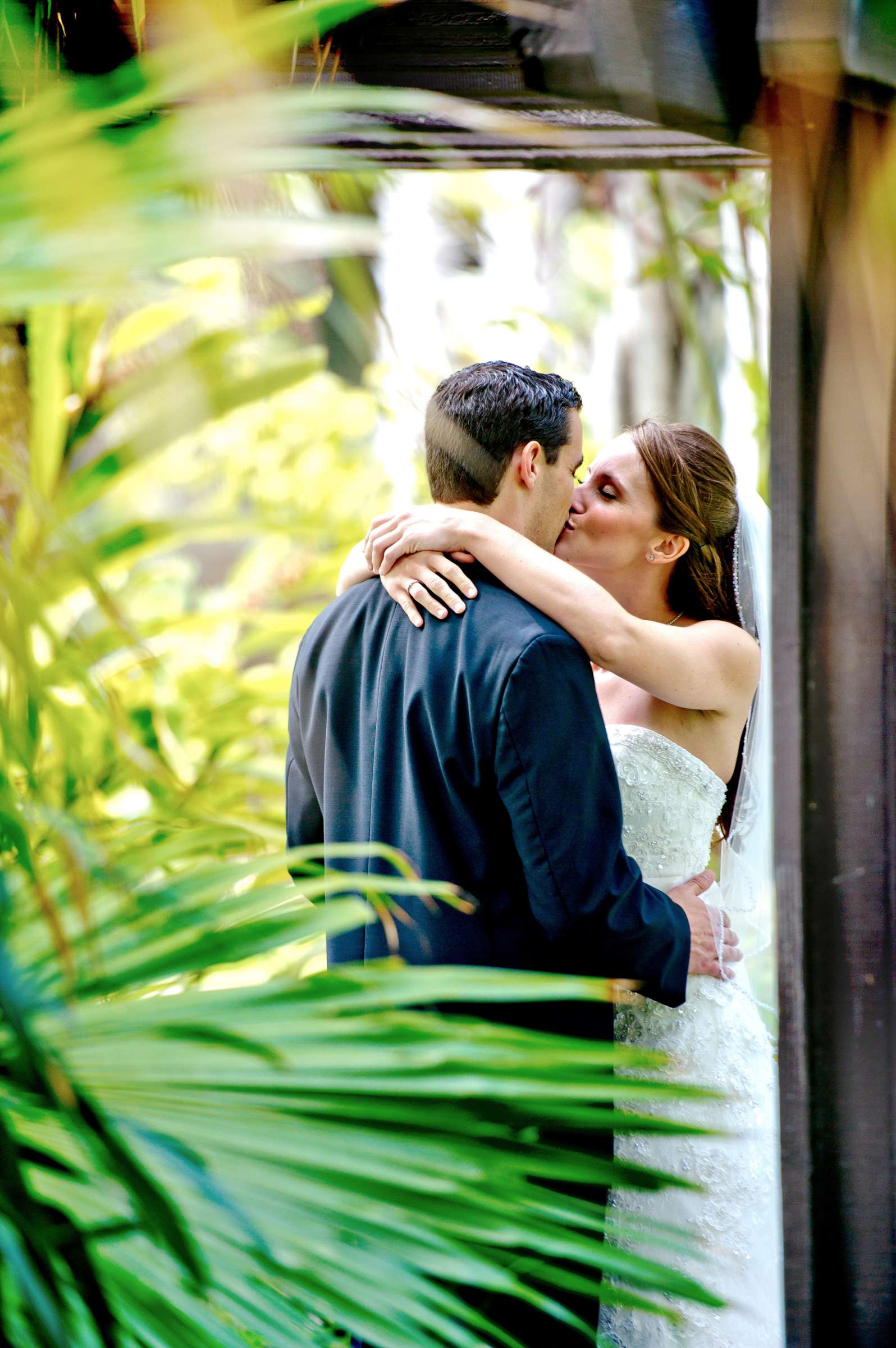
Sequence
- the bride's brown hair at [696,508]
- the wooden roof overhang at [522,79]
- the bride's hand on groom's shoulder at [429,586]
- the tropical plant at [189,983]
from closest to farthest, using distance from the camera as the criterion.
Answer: the tropical plant at [189,983] → the wooden roof overhang at [522,79] → the bride's hand on groom's shoulder at [429,586] → the bride's brown hair at [696,508]

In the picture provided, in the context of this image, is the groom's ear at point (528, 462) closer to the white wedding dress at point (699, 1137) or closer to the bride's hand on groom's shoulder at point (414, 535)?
the bride's hand on groom's shoulder at point (414, 535)

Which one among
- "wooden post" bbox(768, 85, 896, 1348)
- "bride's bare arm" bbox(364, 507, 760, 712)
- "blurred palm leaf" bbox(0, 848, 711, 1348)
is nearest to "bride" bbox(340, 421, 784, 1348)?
"bride's bare arm" bbox(364, 507, 760, 712)

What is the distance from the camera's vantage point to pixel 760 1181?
1796 mm

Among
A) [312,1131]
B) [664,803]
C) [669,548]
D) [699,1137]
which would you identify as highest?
[312,1131]

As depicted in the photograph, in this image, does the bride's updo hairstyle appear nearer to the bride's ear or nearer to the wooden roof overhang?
the bride's ear

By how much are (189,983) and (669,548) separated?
4.27 feet

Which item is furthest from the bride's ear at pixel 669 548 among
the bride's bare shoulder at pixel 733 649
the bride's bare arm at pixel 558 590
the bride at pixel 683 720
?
the bride's bare arm at pixel 558 590

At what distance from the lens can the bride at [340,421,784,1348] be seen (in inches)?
62.9

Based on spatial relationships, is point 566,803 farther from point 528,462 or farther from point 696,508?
point 696,508

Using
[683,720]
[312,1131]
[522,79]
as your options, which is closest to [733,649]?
[683,720]

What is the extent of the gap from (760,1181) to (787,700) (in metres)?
0.82

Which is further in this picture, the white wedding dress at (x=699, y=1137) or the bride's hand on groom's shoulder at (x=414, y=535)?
the white wedding dress at (x=699, y=1137)

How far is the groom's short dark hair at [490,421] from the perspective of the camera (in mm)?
1609

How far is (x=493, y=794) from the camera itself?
150cm
